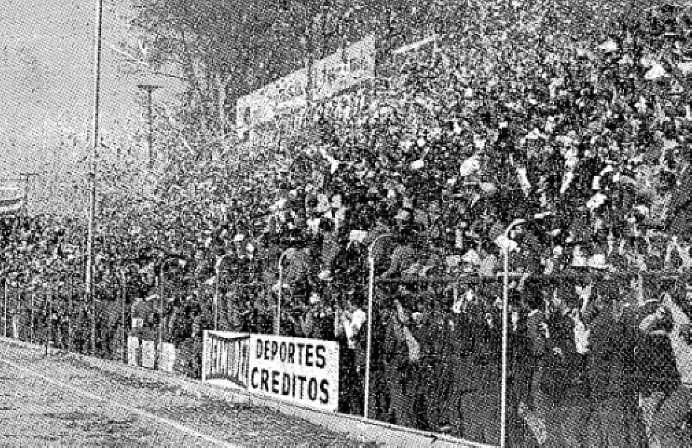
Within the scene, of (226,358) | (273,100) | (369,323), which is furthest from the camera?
(273,100)

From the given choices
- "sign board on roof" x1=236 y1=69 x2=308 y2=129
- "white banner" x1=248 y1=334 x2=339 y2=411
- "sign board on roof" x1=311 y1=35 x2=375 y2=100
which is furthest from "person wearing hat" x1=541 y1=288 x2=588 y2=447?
"sign board on roof" x1=236 y1=69 x2=308 y2=129

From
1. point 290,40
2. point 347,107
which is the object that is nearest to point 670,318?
point 347,107

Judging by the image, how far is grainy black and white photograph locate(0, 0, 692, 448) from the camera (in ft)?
30.7

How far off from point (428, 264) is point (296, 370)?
2.80 meters

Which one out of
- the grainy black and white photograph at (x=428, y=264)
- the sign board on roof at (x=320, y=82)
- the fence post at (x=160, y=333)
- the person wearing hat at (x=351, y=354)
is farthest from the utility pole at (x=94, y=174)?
the person wearing hat at (x=351, y=354)

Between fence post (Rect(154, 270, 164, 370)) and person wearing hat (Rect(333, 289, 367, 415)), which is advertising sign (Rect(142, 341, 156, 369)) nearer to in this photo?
fence post (Rect(154, 270, 164, 370))

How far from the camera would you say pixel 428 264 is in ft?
40.8

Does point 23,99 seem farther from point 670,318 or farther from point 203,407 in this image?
point 670,318

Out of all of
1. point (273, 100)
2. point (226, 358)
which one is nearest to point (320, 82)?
point (273, 100)

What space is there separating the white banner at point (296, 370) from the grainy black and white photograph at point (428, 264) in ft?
0.12

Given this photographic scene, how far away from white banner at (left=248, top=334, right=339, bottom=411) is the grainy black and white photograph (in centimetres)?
4

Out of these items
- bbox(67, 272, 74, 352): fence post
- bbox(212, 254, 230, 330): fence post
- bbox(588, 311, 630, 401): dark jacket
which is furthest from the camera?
bbox(67, 272, 74, 352): fence post

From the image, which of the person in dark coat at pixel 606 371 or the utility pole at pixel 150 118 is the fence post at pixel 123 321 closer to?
the utility pole at pixel 150 118

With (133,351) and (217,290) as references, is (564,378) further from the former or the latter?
(133,351)
